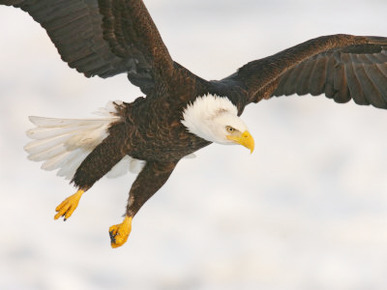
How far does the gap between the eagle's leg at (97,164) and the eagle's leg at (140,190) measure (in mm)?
370

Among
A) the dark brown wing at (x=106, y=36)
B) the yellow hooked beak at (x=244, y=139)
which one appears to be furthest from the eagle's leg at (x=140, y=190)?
the yellow hooked beak at (x=244, y=139)

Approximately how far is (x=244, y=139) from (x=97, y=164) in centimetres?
114

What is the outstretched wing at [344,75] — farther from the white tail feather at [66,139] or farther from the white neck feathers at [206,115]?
the white tail feather at [66,139]

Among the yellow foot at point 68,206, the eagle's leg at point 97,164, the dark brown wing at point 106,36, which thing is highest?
the dark brown wing at point 106,36

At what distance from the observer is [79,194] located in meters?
6.57

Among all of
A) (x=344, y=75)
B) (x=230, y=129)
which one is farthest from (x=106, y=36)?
(x=344, y=75)

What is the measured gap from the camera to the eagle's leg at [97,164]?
6383 mm

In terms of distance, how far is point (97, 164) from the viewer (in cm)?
645

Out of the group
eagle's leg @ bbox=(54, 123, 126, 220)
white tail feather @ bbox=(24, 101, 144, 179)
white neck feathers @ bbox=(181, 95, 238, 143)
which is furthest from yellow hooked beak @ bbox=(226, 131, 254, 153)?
white tail feather @ bbox=(24, 101, 144, 179)

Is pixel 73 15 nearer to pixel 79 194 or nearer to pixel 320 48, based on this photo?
pixel 79 194

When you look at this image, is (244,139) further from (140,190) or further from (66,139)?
(66,139)

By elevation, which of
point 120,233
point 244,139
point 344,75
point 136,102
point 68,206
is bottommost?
point 120,233

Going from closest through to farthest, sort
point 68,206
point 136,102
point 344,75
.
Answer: point 136,102 → point 68,206 → point 344,75

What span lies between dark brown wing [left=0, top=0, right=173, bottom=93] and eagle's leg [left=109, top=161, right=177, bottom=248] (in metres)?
0.66
